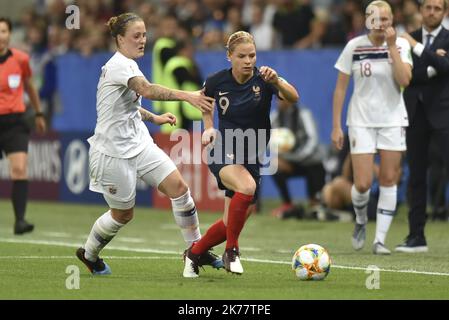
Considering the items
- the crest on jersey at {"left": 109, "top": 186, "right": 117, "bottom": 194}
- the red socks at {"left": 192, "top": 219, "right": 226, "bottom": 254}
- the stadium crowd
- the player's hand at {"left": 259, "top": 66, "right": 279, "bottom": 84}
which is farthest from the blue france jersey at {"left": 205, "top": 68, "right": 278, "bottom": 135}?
the stadium crowd

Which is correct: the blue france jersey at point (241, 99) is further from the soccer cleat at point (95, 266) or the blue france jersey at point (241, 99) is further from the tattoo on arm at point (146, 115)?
the soccer cleat at point (95, 266)

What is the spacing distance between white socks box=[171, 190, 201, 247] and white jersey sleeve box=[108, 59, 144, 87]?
111 centimetres

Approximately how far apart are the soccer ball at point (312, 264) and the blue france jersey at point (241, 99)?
1.18 meters

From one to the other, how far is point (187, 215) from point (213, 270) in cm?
68

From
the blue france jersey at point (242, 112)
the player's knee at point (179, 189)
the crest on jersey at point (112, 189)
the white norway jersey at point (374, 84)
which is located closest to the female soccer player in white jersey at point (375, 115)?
the white norway jersey at point (374, 84)

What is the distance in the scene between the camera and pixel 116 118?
1050 cm

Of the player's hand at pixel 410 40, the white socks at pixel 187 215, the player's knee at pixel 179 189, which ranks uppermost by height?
the player's hand at pixel 410 40

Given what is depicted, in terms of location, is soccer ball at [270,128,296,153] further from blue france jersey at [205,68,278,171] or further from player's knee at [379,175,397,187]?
blue france jersey at [205,68,278,171]

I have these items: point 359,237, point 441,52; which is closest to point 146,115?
point 359,237

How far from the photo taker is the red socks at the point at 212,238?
10398mm

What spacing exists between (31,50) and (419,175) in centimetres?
1365

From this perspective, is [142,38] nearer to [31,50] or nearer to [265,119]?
[265,119]
